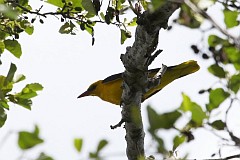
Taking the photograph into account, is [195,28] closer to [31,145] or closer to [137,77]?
[31,145]

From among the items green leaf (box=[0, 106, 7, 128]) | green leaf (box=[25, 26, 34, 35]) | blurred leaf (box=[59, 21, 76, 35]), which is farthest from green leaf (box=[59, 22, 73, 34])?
green leaf (box=[0, 106, 7, 128])

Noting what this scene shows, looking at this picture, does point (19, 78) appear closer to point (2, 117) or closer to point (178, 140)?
point (2, 117)

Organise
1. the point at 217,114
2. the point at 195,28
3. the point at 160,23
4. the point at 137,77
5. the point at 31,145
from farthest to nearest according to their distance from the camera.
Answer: the point at 137,77 < the point at 160,23 < the point at 195,28 < the point at 217,114 < the point at 31,145

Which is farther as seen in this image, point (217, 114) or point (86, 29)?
point (86, 29)

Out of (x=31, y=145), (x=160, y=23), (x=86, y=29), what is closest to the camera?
(x=31, y=145)

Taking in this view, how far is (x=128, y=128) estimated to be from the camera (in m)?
4.23

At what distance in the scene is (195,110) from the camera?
219cm

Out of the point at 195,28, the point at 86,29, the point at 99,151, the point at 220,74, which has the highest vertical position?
the point at 86,29

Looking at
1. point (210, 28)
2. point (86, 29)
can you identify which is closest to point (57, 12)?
point (86, 29)

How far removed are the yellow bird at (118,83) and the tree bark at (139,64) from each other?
2.80 ft

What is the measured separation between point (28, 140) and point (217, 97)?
2.47ft

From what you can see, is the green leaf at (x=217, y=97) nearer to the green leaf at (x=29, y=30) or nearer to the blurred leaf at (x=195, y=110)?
the blurred leaf at (x=195, y=110)

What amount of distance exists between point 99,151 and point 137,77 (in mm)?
1806

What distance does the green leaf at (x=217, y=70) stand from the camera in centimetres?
239
